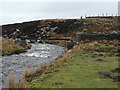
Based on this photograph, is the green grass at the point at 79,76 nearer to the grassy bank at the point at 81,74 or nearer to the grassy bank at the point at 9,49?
the grassy bank at the point at 81,74

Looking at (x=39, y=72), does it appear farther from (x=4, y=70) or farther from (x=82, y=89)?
(x=82, y=89)

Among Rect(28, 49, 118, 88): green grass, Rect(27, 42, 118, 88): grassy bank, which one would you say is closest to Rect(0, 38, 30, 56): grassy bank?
Rect(27, 42, 118, 88): grassy bank

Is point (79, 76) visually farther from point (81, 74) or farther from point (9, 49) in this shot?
point (9, 49)

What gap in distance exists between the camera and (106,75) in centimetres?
2852

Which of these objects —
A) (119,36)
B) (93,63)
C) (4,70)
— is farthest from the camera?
(119,36)

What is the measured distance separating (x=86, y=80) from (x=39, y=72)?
817 cm

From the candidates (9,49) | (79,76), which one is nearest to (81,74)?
(79,76)

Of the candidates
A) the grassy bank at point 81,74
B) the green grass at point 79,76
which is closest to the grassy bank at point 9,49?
the grassy bank at point 81,74

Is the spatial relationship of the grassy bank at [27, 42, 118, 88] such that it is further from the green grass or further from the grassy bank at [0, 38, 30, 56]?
the grassy bank at [0, 38, 30, 56]

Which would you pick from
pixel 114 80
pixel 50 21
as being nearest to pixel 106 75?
pixel 114 80

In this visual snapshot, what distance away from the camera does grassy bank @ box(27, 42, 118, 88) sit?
2505 cm

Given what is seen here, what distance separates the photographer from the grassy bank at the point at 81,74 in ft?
82.2

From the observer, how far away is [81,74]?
94.8 feet

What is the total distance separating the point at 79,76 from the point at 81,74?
0.84m
